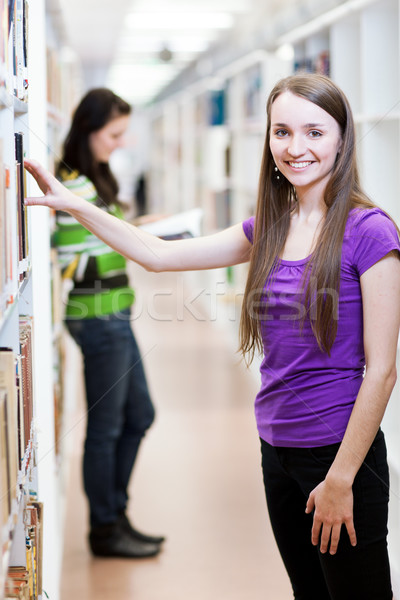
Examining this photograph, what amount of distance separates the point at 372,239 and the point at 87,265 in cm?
141

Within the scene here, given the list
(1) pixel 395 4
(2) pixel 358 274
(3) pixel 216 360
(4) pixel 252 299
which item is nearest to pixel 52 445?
(4) pixel 252 299

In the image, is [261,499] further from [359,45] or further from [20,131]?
[20,131]

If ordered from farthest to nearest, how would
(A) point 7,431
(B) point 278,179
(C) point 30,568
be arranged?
(B) point 278,179, (C) point 30,568, (A) point 7,431

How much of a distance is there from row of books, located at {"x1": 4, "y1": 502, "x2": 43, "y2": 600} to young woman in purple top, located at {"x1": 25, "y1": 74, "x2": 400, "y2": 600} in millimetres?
496

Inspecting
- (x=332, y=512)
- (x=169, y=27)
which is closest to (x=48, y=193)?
(x=332, y=512)

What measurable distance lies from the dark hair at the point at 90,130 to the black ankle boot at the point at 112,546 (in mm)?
1196

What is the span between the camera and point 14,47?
1.40 meters

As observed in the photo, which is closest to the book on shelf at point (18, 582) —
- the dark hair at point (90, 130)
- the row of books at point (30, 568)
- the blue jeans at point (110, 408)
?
the row of books at point (30, 568)

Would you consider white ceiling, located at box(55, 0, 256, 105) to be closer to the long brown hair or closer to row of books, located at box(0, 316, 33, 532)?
the long brown hair

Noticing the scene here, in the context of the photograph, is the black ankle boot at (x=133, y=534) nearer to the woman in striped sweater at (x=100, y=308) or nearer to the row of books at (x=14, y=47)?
the woman in striped sweater at (x=100, y=308)

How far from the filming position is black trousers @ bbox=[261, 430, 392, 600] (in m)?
1.41

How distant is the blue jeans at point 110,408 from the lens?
8.67ft

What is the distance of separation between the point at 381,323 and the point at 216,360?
4418mm

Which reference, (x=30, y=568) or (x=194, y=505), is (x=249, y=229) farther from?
(x=194, y=505)
